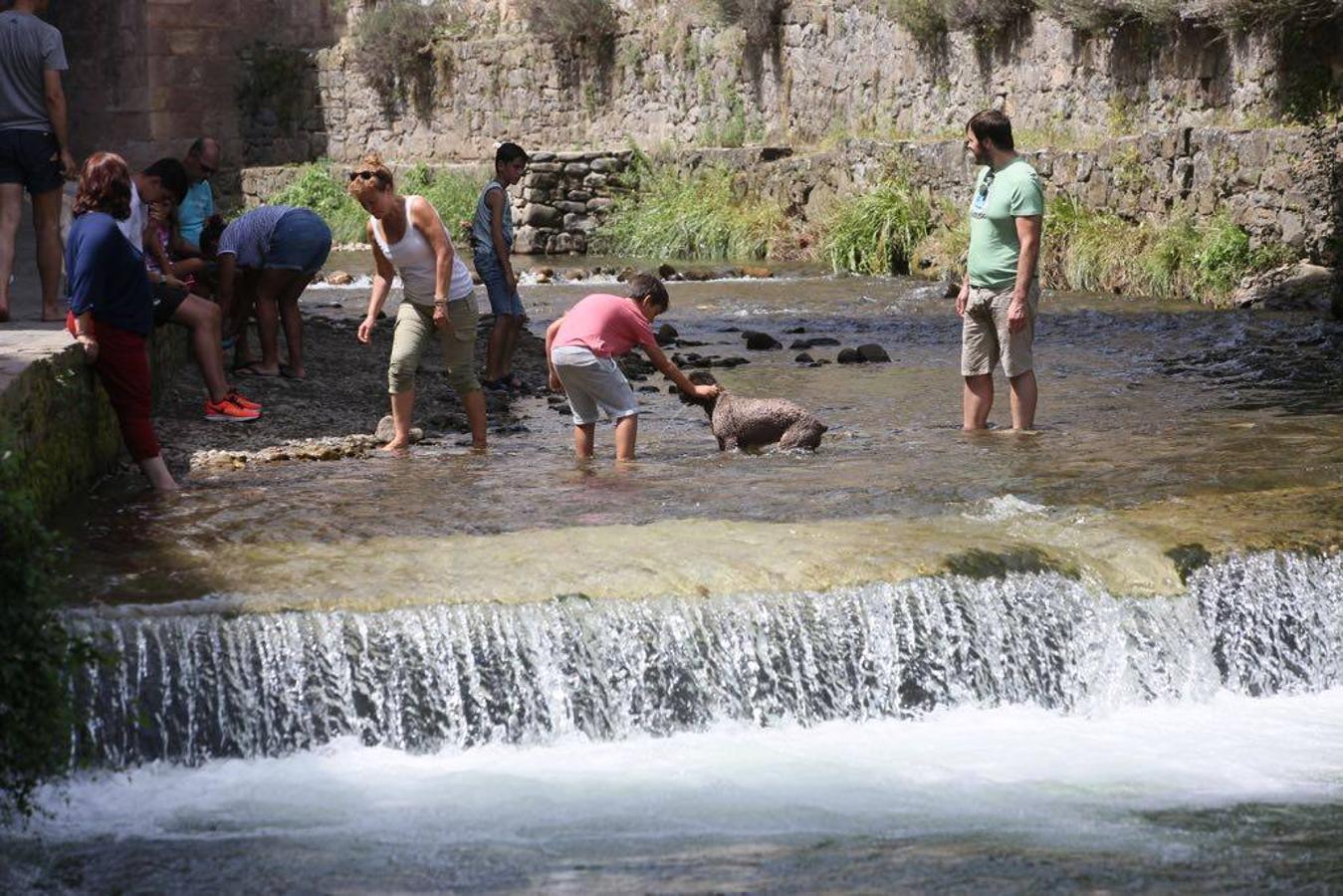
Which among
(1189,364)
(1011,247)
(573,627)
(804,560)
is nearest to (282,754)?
(573,627)

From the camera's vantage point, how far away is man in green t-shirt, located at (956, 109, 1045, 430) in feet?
31.3

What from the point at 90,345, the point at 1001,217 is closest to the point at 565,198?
the point at 1001,217

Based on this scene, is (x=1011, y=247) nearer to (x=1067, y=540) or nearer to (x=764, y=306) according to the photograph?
(x=1067, y=540)

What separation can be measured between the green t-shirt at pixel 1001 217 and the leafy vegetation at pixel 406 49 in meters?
25.0

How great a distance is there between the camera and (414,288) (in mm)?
10062

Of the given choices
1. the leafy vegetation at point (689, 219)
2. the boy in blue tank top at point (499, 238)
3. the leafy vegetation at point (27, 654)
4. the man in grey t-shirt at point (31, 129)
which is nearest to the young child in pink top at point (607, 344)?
the boy in blue tank top at point (499, 238)

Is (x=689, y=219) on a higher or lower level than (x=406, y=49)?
lower

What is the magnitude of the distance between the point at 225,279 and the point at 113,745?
5.53 meters

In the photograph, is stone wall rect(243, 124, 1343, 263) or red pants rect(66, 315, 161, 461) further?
stone wall rect(243, 124, 1343, 263)

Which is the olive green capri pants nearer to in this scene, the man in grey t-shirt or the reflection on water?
the reflection on water

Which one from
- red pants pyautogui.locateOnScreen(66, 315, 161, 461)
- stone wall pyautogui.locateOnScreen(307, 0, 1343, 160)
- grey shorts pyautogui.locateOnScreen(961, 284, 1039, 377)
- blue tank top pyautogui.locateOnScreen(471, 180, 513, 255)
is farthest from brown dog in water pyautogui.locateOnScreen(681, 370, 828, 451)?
stone wall pyautogui.locateOnScreen(307, 0, 1343, 160)

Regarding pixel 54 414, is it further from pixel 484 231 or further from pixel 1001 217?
pixel 1001 217

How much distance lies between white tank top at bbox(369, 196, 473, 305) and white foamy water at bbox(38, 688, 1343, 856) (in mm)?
3800

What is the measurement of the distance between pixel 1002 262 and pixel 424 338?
3026 millimetres
